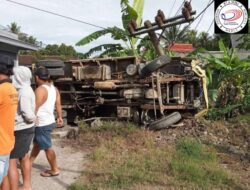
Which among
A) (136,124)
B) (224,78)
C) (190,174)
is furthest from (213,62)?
(190,174)

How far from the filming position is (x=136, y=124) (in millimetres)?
11188

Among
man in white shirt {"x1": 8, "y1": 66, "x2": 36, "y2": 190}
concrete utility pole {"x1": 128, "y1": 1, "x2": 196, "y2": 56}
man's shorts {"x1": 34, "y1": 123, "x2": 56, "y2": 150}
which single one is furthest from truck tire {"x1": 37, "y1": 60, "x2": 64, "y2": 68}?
man in white shirt {"x1": 8, "y1": 66, "x2": 36, "y2": 190}

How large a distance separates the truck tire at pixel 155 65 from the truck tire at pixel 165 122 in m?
1.25

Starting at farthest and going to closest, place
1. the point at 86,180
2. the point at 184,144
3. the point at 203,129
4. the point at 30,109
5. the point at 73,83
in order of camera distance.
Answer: the point at 73,83
the point at 203,129
the point at 184,144
the point at 86,180
the point at 30,109

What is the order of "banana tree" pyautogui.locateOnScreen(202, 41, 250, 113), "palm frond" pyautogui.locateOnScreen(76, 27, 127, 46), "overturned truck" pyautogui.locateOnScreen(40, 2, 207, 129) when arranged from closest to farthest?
"overturned truck" pyautogui.locateOnScreen(40, 2, 207, 129), "banana tree" pyautogui.locateOnScreen(202, 41, 250, 113), "palm frond" pyautogui.locateOnScreen(76, 27, 127, 46)

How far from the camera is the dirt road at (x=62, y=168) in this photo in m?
6.35

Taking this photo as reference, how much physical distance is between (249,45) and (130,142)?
24.2 ft

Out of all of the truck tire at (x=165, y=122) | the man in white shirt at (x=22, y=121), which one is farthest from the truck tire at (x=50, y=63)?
the man in white shirt at (x=22, y=121)

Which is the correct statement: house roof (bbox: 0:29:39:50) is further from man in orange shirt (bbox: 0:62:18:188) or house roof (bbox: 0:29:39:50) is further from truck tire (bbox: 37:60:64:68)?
man in orange shirt (bbox: 0:62:18:188)

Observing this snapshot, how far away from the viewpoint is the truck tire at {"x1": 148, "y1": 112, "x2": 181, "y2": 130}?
10352mm

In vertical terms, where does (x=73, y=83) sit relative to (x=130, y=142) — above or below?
above

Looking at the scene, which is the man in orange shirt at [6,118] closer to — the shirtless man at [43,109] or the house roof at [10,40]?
the shirtless man at [43,109]

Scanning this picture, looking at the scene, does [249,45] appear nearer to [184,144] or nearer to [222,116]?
[222,116]

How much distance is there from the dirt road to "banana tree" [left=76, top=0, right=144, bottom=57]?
236 inches
